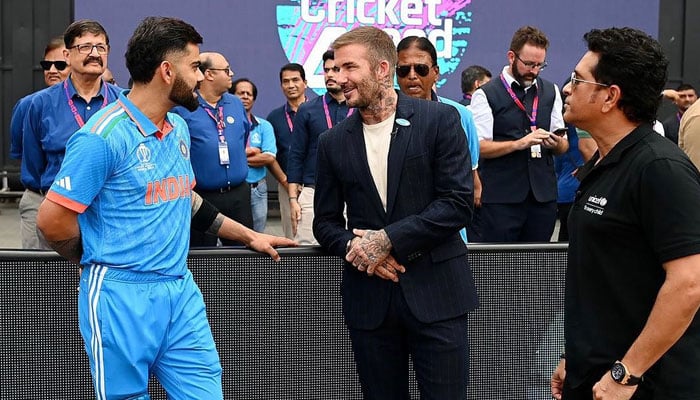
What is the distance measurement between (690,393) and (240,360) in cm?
258

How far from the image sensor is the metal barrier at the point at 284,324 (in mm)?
4875

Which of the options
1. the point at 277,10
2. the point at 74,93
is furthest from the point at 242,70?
the point at 74,93

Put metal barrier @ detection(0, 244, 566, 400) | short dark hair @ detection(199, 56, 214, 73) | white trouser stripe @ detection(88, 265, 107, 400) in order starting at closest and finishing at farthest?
white trouser stripe @ detection(88, 265, 107, 400) → metal barrier @ detection(0, 244, 566, 400) → short dark hair @ detection(199, 56, 214, 73)

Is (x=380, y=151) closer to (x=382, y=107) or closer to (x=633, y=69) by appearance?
(x=382, y=107)

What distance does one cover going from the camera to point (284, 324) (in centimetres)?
514

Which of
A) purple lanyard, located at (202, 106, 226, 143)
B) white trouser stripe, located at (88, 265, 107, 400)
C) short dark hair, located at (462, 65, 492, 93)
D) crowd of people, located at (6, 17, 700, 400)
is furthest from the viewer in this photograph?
short dark hair, located at (462, 65, 492, 93)

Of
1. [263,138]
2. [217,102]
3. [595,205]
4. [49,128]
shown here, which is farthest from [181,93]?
[263,138]

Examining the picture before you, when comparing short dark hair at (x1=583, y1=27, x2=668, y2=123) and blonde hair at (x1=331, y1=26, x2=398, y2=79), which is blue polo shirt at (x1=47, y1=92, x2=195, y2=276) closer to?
blonde hair at (x1=331, y1=26, x2=398, y2=79)

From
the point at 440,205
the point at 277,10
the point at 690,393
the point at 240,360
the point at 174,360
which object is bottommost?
the point at 240,360

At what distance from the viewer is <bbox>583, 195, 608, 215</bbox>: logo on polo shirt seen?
3.15m

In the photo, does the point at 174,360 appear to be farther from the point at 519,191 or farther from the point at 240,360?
the point at 519,191

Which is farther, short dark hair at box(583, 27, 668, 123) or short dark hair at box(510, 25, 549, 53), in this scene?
short dark hair at box(510, 25, 549, 53)

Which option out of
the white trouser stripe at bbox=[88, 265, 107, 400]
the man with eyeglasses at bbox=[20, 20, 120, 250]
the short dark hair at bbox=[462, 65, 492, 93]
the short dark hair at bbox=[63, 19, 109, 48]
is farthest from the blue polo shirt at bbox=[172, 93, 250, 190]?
the short dark hair at bbox=[462, 65, 492, 93]

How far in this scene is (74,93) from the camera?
6.73m
